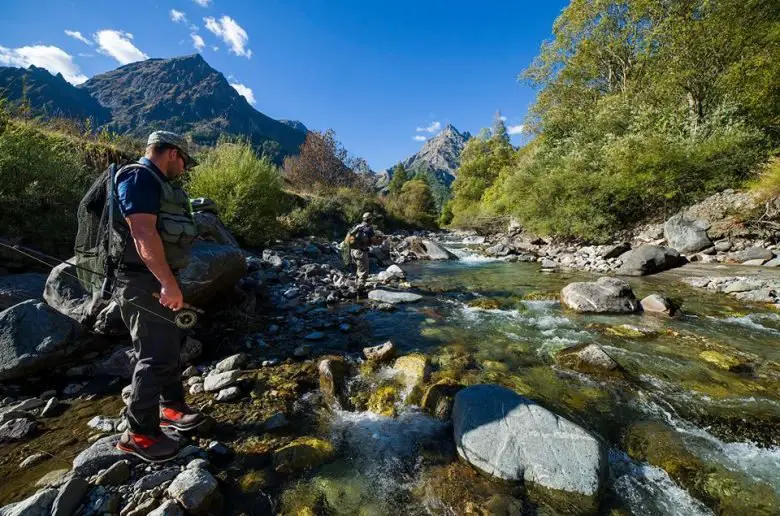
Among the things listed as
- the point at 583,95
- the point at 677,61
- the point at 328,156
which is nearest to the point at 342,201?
the point at 328,156

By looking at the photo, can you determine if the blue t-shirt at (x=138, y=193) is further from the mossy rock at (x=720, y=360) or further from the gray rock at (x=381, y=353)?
the mossy rock at (x=720, y=360)

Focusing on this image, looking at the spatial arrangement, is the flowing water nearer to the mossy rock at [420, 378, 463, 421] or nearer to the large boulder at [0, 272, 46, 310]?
the mossy rock at [420, 378, 463, 421]

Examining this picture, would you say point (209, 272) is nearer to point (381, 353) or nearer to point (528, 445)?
point (381, 353)

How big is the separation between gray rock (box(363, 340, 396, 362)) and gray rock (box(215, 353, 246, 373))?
6.22ft

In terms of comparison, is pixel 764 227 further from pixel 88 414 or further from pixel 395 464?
pixel 88 414

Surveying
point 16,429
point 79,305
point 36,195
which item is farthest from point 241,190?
point 16,429

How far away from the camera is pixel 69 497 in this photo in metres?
2.28

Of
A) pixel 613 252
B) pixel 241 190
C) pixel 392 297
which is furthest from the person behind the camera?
pixel 613 252

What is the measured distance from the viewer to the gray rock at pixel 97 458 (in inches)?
103

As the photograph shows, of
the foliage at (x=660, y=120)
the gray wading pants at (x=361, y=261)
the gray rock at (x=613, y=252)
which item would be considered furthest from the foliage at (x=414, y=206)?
the gray wading pants at (x=361, y=261)

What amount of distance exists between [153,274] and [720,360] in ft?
25.0

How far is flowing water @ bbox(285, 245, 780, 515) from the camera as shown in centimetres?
269

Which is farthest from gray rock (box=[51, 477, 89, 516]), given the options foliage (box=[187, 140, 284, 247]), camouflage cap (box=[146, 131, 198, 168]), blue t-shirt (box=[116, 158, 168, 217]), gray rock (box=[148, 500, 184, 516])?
foliage (box=[187, 140, 284, 247])

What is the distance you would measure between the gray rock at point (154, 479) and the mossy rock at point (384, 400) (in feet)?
6.71
